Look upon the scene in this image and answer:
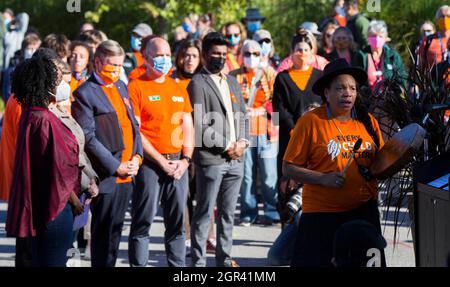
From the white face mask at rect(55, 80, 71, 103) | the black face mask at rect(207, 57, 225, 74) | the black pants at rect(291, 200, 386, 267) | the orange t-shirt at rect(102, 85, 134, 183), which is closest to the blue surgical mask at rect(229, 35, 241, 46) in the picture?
the black face mask at rect(207, 57, 225, 74)

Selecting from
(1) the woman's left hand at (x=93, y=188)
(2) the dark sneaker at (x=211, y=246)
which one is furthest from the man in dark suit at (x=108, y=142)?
(2) the dark sneaker at (x=211, y=246)

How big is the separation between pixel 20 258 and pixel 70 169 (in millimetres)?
1534

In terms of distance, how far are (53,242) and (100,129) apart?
1746 mm

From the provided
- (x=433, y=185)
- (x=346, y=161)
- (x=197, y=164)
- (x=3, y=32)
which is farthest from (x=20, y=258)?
(x=3, y=32)

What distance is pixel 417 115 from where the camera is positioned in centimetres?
750

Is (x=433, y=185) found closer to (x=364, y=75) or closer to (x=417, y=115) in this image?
(x=364, y=75)

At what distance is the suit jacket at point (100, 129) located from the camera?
800 cm

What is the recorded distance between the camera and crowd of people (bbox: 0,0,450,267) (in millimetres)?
6473

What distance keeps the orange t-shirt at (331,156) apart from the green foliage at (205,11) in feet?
40.0

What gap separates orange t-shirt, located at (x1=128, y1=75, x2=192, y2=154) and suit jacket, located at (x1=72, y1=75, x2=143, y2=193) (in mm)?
331

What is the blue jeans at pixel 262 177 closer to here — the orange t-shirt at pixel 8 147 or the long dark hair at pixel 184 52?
the long dark hair at pixel 184 52

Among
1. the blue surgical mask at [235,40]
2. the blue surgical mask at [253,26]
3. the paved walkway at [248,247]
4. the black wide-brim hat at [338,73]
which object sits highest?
the blue surgical mask at [253,26]

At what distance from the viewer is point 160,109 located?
28.0ft

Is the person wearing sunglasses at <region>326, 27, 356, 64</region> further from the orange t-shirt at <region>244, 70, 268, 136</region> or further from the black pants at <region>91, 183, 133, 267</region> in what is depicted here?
the black pants at <region>91, 183, 133, 267</region>
